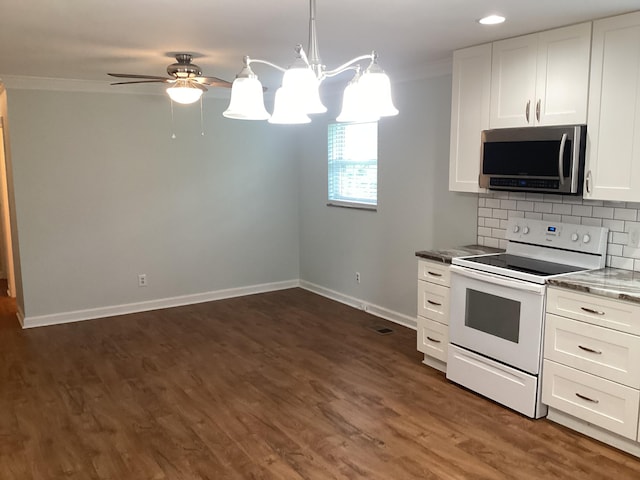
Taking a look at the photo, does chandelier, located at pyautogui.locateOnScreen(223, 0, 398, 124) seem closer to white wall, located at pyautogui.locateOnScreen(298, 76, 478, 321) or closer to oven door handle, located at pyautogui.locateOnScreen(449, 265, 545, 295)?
oven door handle, located at pyautogui.locateOnScreen(449, 265, 545, 295)

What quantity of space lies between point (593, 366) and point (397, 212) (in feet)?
8.05

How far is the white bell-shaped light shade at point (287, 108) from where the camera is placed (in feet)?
6.19

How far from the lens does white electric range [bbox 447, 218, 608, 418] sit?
3.26 metres

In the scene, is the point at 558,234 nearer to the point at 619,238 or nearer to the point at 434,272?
the point at 619,238

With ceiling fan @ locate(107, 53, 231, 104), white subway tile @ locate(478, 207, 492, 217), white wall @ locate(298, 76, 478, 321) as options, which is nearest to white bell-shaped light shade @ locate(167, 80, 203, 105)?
ceiling fan @ locate(107, 53, 231, 104)

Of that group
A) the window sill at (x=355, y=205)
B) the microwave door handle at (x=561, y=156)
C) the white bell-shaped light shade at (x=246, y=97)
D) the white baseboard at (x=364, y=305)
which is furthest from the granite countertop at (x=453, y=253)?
the white bell-shaped light shade at (x=246, y=97)

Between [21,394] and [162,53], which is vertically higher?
[162,53]

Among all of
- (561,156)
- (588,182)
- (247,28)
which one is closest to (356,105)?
(247,28)

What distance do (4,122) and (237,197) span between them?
2377 millimetres

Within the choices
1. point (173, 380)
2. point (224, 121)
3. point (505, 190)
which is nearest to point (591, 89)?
point (505, 190)

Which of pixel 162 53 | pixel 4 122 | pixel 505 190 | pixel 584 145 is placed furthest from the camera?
pixel 4 122

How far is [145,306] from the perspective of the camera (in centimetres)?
579

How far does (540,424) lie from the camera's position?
10.7 feet

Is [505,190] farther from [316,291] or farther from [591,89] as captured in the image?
[316,291]
